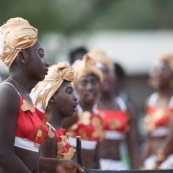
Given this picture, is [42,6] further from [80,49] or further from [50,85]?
[50,85]

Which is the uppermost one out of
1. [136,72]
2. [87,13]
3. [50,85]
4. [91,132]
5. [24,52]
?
[24,52]

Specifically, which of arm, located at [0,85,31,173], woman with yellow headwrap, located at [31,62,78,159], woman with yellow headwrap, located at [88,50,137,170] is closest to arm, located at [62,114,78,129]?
woman with yellow headwrap, located at [31,62,78,159]

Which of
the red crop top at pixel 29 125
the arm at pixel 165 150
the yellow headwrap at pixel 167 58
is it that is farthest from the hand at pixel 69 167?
the yellow headwrap at pixel 167 58

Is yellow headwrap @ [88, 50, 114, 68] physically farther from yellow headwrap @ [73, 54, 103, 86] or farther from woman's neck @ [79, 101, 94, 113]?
woman's neck @ [79, 101, 94, 113]

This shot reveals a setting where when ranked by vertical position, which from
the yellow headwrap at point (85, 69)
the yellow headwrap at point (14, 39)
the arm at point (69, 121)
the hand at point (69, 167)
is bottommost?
the arm at point (69, 121)

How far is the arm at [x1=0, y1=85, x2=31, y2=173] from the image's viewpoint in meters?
6.95

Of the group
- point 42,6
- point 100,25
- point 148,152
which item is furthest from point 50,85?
point 100,25

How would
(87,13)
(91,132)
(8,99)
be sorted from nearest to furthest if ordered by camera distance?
1. (8,99)
2. (91,132)
3. (87,13)

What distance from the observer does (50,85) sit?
860cm

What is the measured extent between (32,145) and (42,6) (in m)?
Result: 11.9

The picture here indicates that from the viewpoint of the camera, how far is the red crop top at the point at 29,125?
7.11m

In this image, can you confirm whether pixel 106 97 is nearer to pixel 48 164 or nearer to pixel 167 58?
pixel 167 58

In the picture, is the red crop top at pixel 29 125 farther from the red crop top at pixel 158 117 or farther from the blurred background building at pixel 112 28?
the blurred background building at pixel 112 28

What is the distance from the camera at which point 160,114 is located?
14250mm
